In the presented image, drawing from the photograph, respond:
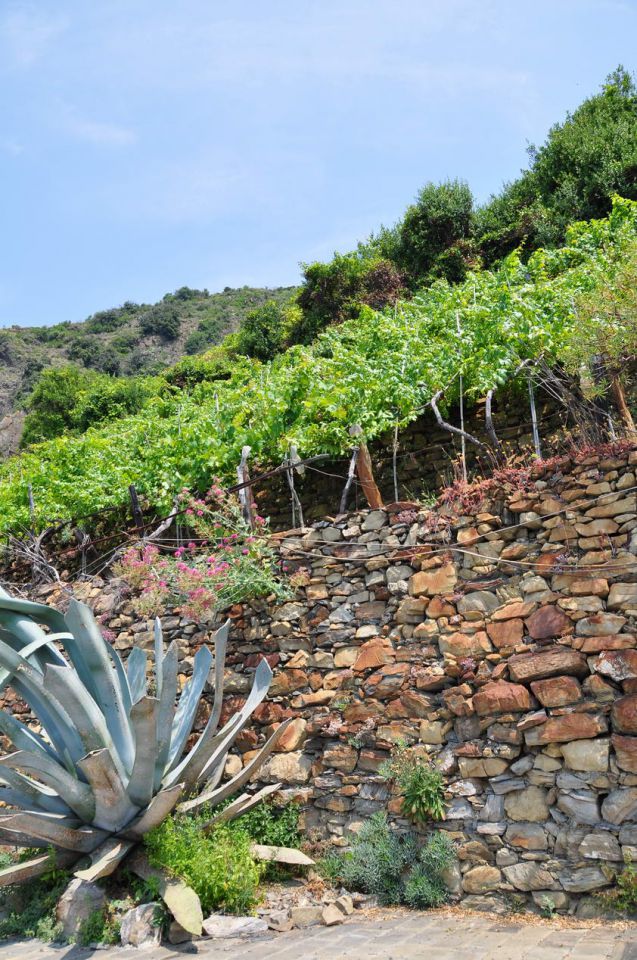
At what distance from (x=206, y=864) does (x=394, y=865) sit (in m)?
1.11

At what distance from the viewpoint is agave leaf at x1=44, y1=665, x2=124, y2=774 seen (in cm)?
427

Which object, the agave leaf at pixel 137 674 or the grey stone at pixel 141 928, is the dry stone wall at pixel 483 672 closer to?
the agave leaf at pixel 137 674

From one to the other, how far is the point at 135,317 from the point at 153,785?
35643 millimetres

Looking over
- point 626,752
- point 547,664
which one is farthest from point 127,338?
point 626,752

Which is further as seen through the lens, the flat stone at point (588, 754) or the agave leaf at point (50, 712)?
the agave leaf at point (50, 712)

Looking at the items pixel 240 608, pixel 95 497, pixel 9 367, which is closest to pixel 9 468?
pixel 95 497

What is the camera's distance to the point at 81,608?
4605mm

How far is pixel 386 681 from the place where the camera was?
5.12 metres

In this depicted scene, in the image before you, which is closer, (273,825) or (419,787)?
(419,787)

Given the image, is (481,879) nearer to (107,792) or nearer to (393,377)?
(107,792)

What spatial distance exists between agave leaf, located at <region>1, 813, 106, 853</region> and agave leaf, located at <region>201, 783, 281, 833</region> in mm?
684

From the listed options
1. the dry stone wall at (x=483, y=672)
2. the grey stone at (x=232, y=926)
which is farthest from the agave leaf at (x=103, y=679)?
the dry stone wall at (x=483, y=672)

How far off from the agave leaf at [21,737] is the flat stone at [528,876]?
2772 mm

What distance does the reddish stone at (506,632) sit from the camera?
4652 millimetres
